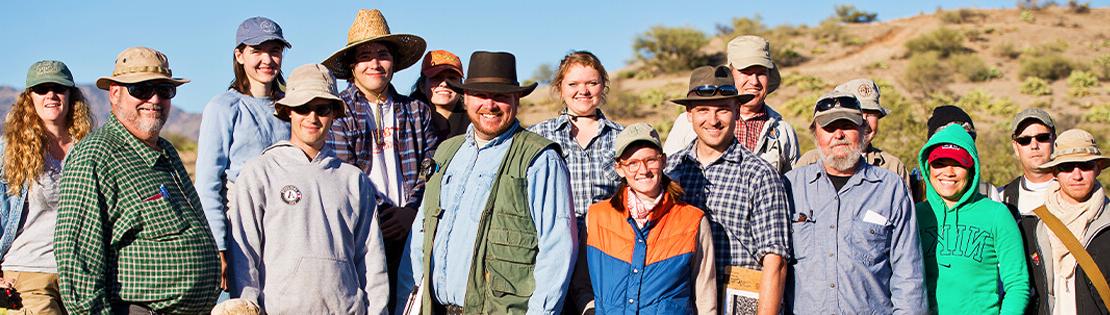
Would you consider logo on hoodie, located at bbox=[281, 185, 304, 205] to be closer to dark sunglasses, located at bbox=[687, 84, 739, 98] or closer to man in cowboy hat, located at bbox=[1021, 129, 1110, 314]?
dark sunglasses, located at bbox=[687, 84, 739, 98]

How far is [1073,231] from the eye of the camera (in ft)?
20.7

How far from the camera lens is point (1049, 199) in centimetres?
655

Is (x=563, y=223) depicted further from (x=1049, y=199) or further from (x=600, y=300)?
(x=1049, y=199)

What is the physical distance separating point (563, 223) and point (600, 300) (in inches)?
18.9

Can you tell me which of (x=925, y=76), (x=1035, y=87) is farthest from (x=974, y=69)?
(x=1035, y=87)

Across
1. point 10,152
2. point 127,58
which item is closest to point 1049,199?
point 127,58

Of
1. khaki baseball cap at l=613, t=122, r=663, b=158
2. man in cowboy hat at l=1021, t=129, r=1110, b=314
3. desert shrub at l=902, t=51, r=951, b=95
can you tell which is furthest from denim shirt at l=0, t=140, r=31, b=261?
desert shrub at l=902, t=51, r=951, b=95

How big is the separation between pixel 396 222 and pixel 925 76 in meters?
30.6

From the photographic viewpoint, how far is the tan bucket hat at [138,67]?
5.20m

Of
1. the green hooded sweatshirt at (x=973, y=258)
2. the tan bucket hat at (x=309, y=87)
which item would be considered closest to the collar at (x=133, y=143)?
the tan bucket hat at (x=309, y=87)

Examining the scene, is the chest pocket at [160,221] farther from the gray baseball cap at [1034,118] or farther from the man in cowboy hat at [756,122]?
the gray baseball cap at [1034,118]

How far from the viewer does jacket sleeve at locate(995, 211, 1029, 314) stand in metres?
5.70

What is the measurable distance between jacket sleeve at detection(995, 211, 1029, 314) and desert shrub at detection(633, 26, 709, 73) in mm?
36372

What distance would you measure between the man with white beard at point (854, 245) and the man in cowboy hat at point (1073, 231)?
1023 millimetres
